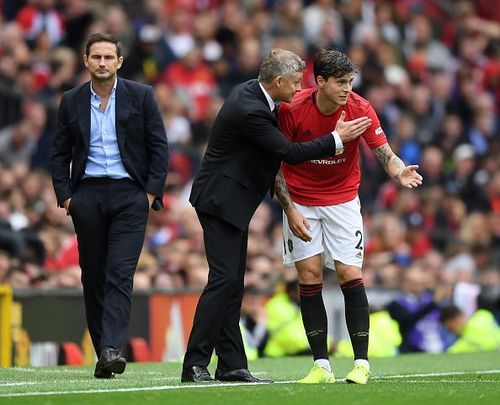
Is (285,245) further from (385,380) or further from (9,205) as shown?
(9,205)

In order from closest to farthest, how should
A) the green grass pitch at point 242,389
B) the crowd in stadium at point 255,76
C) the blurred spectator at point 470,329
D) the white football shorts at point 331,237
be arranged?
the green grass pitch at point 242,389
the white football shorts at point 331,237
the crowd in stadium at point 255,76
the blurred spectator at point 470,329

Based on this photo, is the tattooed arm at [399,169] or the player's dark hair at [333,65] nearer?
the player's dark hair at [333,65]

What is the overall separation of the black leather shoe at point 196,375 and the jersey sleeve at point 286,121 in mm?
1568

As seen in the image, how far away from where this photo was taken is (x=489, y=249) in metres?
20.6

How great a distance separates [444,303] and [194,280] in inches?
133

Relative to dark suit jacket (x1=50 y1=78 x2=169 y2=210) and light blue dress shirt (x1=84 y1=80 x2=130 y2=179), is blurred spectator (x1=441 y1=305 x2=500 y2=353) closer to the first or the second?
dark suit jacket (x1=50 y1=78 x2=169 y2=210)

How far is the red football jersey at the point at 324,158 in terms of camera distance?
952cm

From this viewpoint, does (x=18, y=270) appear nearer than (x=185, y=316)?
Yes

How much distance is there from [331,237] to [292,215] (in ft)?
1.07

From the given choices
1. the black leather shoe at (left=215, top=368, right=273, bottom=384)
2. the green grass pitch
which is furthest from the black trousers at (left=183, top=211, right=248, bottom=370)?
the green grass pitch

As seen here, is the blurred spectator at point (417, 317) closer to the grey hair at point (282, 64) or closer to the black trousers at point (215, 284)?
the black trousers at point (215, 284)

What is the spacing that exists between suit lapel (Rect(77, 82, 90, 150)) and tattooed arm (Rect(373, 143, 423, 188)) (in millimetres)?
1888

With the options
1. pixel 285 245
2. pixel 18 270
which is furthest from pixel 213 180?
pixel 18 270

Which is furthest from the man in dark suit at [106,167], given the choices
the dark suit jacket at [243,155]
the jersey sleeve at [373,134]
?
the jersey sleeve at [373,134]
